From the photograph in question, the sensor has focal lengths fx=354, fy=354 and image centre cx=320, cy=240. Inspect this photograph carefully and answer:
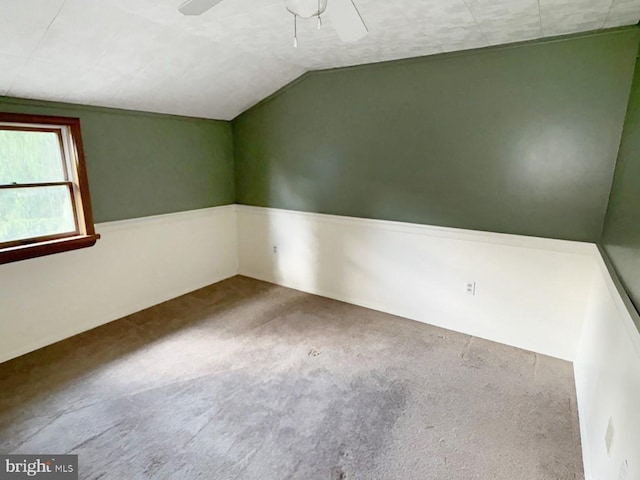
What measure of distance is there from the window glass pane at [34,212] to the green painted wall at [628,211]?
12.3 feet

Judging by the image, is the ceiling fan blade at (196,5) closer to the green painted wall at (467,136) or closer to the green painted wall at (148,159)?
the green painted wall at (148,159)

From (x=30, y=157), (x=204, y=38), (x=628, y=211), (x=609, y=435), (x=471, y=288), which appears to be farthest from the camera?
(x=471, y=288)

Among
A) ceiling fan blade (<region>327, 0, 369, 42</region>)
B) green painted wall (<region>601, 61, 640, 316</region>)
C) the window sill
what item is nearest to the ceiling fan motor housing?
ceiling fan blade (<region>327, 0, 369, 42</region>)

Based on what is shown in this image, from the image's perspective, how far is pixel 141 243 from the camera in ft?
11.5

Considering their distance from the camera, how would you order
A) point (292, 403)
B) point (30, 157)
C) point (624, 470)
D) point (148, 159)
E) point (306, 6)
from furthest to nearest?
point (148, 159) → point (30, 157) → point (292, 403) → point (306, 6) → point (624, 470)

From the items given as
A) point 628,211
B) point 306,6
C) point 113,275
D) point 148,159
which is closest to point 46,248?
point 113,275

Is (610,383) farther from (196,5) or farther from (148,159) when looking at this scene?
(148,159)

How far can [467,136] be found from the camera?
2.84 metres

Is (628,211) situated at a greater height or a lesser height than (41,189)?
lesser

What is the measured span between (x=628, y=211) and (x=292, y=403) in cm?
215

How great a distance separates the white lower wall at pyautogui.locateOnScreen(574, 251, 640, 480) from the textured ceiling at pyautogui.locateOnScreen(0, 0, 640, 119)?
63.6 inches

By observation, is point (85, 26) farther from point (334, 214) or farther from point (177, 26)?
point (334, 214)

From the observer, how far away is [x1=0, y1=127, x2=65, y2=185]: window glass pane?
2564 mm

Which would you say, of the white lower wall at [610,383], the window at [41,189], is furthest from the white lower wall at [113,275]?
the white lower wall at [610,383]
